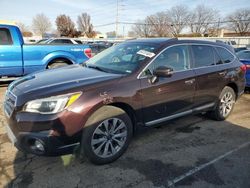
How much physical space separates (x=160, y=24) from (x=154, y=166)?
73044 millimetres

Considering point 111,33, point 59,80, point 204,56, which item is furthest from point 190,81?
point 111,33

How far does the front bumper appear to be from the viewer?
2.90 meters

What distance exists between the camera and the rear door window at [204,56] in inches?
177

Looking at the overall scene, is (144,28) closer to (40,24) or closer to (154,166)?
(40,24)

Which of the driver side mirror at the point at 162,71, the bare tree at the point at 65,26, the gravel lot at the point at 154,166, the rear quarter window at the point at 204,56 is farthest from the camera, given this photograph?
the bare tree at the point at 65,26

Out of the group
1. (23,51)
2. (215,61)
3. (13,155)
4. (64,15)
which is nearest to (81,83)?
(13,155)

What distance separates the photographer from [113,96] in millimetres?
3273

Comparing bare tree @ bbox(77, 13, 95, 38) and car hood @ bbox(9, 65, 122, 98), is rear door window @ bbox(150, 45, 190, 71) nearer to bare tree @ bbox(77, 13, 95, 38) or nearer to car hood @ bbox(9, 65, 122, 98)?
car hood @ bbox(9, 65, 122, 98)

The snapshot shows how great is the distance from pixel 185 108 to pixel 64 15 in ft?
232

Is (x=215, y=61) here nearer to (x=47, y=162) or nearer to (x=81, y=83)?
(x=81, y=83)

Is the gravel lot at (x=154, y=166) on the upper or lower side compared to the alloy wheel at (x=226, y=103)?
lower

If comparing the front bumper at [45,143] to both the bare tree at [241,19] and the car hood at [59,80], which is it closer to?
the car hood at [59,80]

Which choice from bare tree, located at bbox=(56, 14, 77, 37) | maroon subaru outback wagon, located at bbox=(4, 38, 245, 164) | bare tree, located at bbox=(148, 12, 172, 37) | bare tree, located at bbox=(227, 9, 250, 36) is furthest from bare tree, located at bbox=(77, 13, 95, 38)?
maroon subaru outback wagon, located at bbox=(4, 38, 245, 164)

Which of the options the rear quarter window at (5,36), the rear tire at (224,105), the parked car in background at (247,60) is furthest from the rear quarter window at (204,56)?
the rear quarter window at (5,36)
